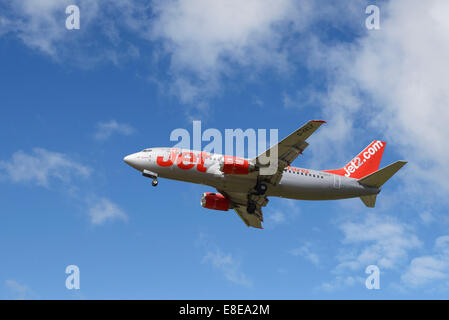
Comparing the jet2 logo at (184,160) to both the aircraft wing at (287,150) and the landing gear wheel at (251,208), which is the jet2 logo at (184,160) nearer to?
the aircraft wing at (287,150)

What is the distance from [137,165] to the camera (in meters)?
55.8

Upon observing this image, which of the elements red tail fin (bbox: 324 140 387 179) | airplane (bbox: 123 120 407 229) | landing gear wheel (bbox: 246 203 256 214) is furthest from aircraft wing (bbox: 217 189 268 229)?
red tail fin (bbox: 324 140 387 179)

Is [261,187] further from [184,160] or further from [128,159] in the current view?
[128,159]

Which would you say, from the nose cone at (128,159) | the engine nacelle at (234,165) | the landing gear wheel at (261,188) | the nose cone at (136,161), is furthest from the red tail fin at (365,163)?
the nose cone at (128,159)

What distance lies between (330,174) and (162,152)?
2041 cm

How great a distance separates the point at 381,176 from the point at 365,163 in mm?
6278

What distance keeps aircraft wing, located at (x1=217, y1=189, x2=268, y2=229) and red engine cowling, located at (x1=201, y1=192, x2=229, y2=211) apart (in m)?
0.71

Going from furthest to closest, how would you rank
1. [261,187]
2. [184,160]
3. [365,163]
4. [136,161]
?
[365,163]
[261,187]
[136,161]
[184,160]

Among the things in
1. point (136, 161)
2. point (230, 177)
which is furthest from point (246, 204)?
point (136, 161)

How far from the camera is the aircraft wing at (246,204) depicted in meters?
61.5

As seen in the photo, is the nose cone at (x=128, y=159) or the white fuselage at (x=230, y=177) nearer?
the white fuselage at (x=230, y=177)

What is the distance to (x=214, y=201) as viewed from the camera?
210 ft

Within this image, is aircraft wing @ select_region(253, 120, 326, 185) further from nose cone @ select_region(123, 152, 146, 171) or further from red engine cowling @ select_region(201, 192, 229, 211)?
nose cone @ select_region(123, 152, 146, 171)
